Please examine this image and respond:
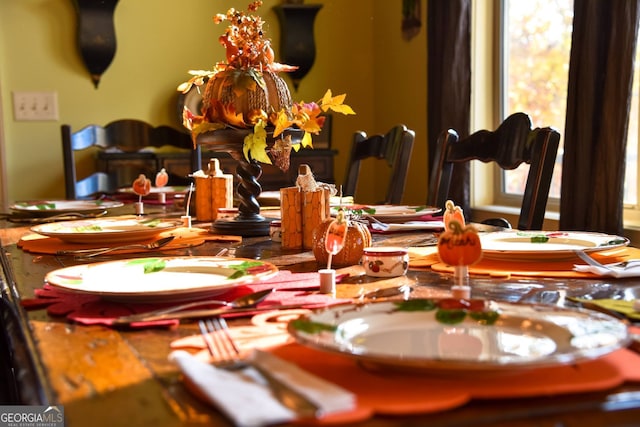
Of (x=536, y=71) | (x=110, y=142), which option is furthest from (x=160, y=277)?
(x=536, y=71)

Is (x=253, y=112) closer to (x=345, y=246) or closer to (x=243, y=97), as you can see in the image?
(x=243, y=97)

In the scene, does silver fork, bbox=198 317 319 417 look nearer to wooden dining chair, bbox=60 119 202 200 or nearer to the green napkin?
the green napkin

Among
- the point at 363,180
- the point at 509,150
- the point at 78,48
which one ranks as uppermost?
the point at 78,48

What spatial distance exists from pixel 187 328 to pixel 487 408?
387 mm

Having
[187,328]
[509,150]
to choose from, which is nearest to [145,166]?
[509,150]

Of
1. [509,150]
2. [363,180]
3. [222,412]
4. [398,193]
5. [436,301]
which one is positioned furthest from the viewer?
[363,180]

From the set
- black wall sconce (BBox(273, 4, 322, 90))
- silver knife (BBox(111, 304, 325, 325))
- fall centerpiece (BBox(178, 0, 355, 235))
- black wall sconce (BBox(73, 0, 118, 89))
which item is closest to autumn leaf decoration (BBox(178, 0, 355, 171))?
fall centerpiece (BBox(178, 0, 355, 235))

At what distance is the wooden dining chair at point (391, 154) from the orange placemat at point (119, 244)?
99cm

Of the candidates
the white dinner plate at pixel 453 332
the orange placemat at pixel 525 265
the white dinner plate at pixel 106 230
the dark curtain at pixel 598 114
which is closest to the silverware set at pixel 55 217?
the white dinner plate at pixel 106 230

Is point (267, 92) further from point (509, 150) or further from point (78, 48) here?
point (78, 48)

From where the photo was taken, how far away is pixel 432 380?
647mm

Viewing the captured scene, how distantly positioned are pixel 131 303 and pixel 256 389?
428mm

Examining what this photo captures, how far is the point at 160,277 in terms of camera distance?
116 centimetres

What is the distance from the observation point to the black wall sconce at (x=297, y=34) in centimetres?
455
